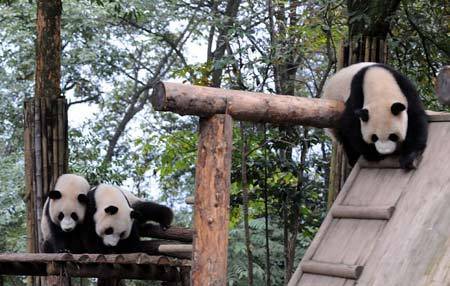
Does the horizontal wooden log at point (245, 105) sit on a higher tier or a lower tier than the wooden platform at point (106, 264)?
higher

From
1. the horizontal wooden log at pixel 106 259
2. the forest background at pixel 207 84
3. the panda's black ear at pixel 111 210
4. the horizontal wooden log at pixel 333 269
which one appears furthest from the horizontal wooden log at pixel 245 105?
the panda's black ear at pixel 111 210

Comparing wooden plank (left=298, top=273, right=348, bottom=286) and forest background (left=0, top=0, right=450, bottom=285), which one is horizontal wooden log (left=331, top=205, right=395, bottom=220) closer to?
wooden plank (left=298, top=273, right=348, bottom=286)

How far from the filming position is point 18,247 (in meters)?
11.5

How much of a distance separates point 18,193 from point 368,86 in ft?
25.8

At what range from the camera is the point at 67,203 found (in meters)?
6.96

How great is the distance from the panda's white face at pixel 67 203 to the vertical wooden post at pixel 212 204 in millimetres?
3106

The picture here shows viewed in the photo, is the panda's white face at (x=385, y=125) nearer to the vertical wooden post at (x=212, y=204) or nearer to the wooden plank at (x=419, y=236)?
the wooden plank at (x=419, y=236)

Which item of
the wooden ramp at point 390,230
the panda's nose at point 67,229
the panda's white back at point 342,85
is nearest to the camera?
the wooden ramp at point 390,230

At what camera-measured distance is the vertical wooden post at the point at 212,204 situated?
397 centimetres

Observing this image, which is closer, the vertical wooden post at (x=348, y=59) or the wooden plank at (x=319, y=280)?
the wooden plank at (x=319, y=280)

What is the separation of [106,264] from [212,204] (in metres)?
2.24

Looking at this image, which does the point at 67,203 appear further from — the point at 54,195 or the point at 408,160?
the point at 408,160

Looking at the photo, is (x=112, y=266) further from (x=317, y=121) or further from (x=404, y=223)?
(x=404, y=223)

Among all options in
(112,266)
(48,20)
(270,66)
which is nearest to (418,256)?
(112,266)
